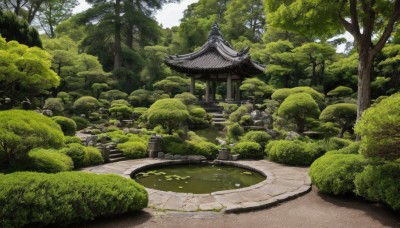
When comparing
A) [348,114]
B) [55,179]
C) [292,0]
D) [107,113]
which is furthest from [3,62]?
[348,114]

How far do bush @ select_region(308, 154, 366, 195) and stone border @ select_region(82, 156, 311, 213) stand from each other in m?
0.68

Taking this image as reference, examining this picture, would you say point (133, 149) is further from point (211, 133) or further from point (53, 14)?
point (53, 14)

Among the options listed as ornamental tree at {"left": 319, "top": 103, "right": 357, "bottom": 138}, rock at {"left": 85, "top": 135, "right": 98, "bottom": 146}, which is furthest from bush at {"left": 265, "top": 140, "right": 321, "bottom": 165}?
rock at {"left": 85, "top": 135, "right": 98, "bottom": 146}

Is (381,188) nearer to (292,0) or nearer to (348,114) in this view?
(292,0)

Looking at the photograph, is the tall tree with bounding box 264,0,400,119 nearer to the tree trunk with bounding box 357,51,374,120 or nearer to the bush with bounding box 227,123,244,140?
the tree trunk with bounding box 357,51,374,120

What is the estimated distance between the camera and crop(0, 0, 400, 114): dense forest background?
20.5m

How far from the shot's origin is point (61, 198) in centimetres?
494

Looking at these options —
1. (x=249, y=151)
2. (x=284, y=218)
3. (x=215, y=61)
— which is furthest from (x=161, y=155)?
(x=215, y=61)

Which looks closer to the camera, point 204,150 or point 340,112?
point 204,150

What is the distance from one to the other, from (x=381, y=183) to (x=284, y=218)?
6.75 ft

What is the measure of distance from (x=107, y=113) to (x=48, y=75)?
7.96 m

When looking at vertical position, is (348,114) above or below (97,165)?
above

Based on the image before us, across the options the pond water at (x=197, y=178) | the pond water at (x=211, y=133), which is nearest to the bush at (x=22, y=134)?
the pond water at (x=197, y=178)

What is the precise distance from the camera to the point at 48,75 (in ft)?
49.5
